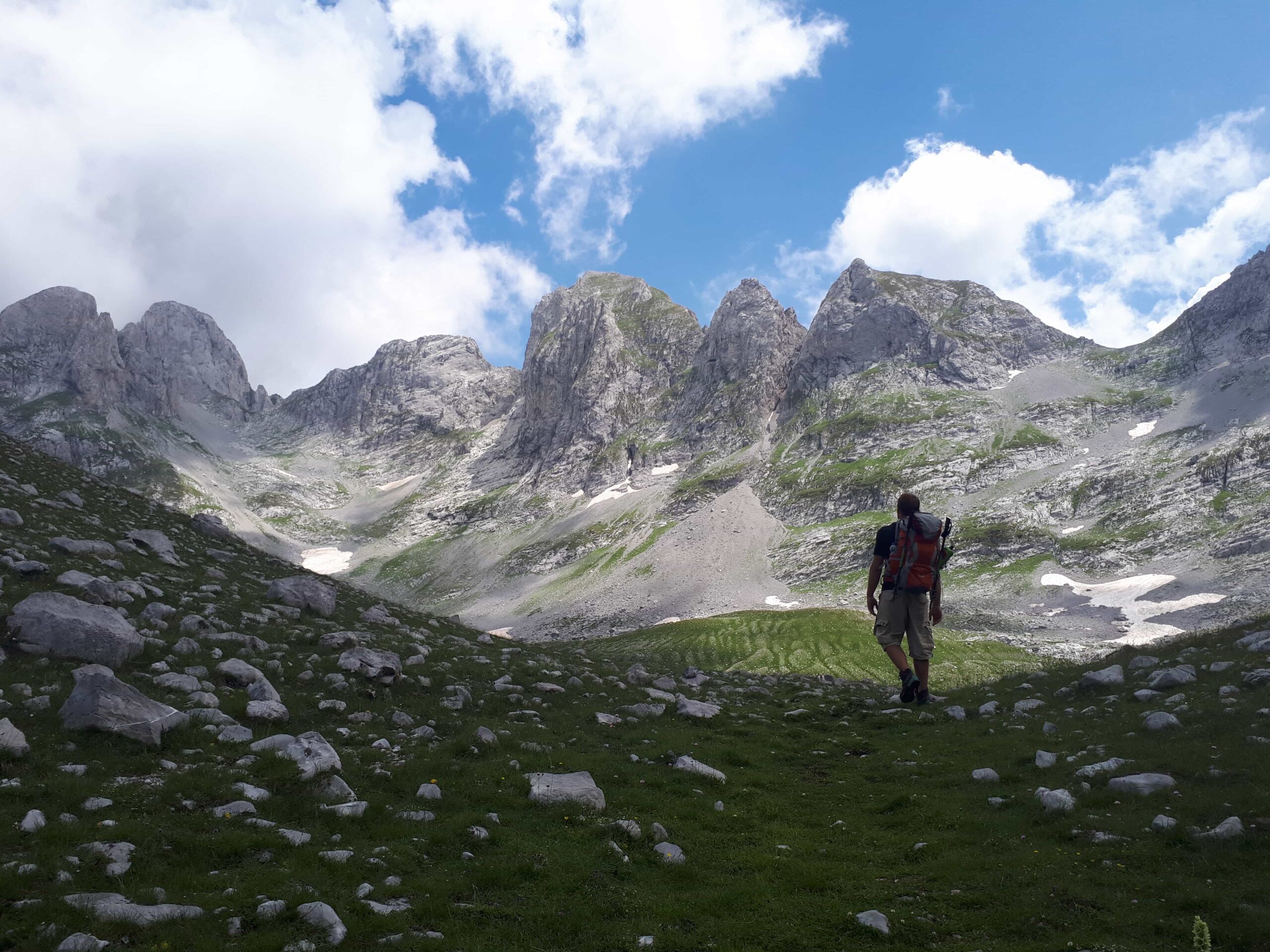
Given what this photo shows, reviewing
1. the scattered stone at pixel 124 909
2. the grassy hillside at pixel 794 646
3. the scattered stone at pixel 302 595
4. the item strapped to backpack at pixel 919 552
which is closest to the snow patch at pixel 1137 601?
the grassy hillside at pixel 794 646

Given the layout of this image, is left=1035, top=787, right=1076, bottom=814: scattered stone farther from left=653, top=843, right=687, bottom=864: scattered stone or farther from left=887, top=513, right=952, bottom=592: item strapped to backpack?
left=887, top=513, right=952, bottom=592: item strapped to backpack

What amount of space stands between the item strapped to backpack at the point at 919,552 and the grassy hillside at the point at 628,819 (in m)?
4.07

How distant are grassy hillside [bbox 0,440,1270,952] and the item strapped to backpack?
13.4ft

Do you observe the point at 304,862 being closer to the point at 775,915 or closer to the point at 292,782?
the point at 292,782

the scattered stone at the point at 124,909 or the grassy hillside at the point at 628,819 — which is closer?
the scattered stone at the point at 124,909

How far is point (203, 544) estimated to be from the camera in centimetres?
3238

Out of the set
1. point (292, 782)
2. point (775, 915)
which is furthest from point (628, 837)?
point (292, 782)

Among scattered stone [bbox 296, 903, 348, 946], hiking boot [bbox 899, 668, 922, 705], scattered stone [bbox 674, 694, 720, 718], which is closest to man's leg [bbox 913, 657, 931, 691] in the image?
hiking boot [bbox 899, 668, 922, 705]

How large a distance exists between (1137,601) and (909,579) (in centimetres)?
13891

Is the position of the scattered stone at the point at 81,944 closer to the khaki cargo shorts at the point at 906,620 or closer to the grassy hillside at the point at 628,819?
the grassy hillside at the point at 628,819

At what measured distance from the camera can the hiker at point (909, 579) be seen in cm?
1839

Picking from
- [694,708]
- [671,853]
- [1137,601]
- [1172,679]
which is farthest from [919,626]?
[1137,601]

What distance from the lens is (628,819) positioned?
39.3 ft

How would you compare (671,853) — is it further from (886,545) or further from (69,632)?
(69,632)
